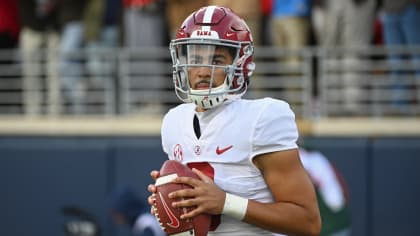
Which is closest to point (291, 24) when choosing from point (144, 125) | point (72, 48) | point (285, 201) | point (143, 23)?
point (143, 23)

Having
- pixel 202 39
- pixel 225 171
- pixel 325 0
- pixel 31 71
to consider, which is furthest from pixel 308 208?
pixel 31 71

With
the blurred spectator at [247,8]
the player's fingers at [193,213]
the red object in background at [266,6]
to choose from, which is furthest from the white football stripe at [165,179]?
the red object in background at [266,6]

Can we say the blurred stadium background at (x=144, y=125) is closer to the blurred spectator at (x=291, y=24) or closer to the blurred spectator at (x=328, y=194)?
the blurred spectator at (x=291, y=24)

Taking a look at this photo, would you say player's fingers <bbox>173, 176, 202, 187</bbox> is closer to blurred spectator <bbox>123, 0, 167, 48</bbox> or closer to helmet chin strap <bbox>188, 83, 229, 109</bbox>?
helmet chin strap <bbox>188, 83, 229, 109</bbox>

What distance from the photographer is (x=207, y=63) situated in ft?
11.2

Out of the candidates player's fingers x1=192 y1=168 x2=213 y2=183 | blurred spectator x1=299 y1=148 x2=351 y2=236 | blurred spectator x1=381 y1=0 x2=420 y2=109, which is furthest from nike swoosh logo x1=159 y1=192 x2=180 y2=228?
blurred spectator x1=381 y1=0 x2=420 y2=109

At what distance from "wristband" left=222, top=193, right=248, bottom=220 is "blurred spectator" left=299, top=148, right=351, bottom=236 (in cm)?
384

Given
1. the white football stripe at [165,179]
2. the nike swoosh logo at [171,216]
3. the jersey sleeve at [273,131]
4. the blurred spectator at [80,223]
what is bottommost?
the blurred spectator at [80,223]

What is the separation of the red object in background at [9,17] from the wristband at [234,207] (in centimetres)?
548

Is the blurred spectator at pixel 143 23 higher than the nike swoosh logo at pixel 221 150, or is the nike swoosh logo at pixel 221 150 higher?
the blurred spectator at pixel 143 23

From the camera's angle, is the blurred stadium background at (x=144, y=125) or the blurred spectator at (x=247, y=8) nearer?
the blurred spectator at (x=247, y=8)

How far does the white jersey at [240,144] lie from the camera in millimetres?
3371

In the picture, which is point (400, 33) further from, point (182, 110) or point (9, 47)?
point (182, 110)

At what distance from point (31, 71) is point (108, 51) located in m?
0.71
